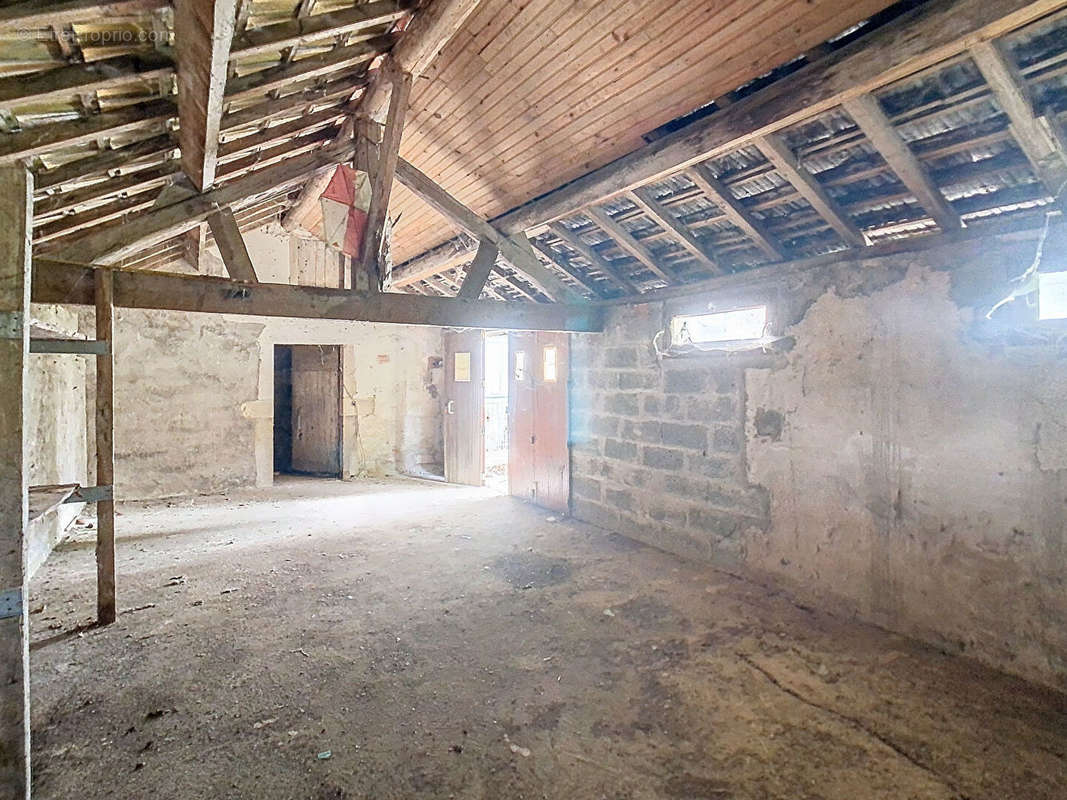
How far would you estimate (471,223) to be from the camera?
4.21 m

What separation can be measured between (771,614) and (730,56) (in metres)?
3.06

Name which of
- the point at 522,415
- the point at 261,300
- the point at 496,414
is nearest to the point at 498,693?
the point at 261,300

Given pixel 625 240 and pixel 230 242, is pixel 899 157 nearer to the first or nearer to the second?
pixel 625 240

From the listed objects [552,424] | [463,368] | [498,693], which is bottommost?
[498,693]

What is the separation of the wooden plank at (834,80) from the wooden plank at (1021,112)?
0.31ft

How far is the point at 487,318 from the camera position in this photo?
395cm

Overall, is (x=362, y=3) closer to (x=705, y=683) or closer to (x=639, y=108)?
(x=639, y=108)

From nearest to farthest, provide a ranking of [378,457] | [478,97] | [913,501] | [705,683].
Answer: [705,683] < [913,501] < [478,97] < [378,457]

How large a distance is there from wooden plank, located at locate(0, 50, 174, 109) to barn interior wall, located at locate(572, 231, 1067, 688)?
11.5ft

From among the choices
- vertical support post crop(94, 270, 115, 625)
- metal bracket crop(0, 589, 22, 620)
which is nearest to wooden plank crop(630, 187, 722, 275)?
vertical support post crop(94, 270, 115, 625)

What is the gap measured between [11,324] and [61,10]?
0.96 metres

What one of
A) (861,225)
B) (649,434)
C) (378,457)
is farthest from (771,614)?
(378,457)

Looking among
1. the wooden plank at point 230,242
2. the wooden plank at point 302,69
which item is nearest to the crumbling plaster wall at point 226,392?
the wooden plank at point 230,242

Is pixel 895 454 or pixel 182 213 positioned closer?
pixel 895 454
